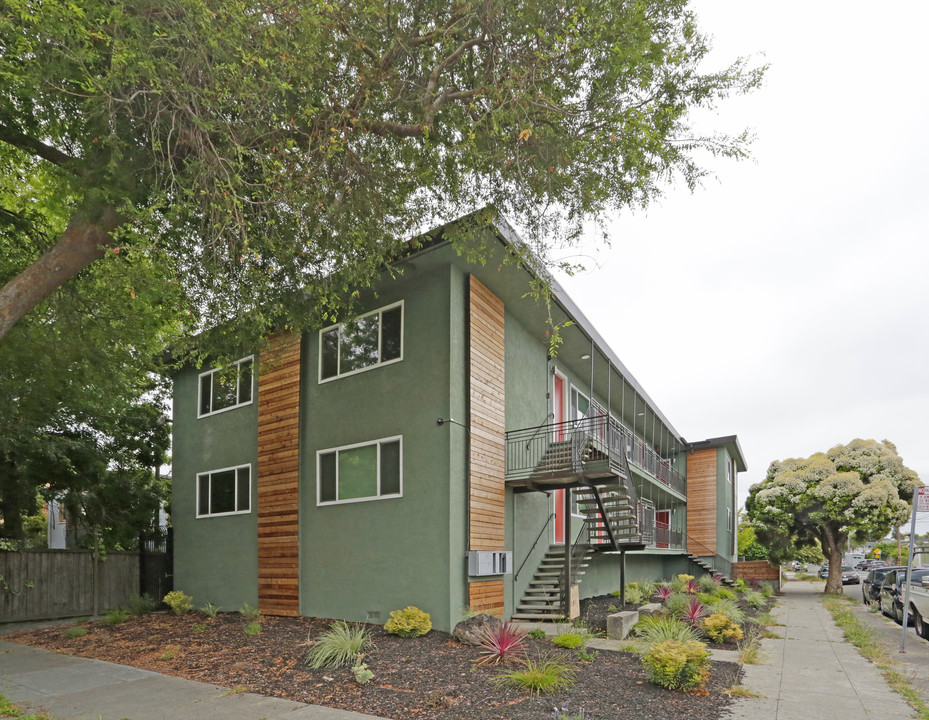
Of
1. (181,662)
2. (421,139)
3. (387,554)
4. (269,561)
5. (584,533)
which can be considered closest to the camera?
(421,139)

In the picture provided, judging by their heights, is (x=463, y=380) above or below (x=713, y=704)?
above

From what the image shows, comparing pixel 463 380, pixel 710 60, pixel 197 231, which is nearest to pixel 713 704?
pixel 463 380

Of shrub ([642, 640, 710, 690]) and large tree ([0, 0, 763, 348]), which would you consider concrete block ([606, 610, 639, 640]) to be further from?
large tree ([0, 0, 763, 348])

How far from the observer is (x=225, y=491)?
1517 cm

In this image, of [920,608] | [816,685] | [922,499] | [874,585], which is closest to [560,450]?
[922,499]

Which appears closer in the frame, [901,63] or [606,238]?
[901,63]

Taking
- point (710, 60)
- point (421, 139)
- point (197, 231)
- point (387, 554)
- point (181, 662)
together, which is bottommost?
point (181, 662)

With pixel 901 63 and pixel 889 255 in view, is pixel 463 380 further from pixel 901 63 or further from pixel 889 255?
pixel 889 255

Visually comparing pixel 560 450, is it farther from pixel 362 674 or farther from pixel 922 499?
pixel 362 674

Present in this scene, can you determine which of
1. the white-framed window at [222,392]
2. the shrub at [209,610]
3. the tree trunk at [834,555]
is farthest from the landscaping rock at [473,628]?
the tree trunk at [834,555]

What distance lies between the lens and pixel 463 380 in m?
11.7

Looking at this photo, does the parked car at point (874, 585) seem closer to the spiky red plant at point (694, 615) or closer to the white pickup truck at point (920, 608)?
the white pickup truck at point (920, 608)

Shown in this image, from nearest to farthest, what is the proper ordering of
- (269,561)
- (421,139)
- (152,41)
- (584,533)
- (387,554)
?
1. (152,41)
2. (421,139)
3. (387,554)
4. (269,561)
5. (584,533)

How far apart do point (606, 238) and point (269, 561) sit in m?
9.13
